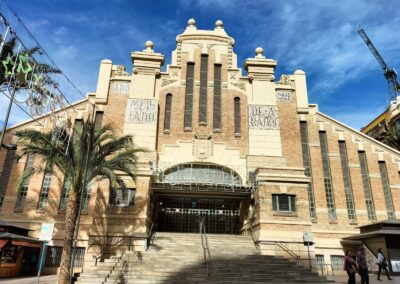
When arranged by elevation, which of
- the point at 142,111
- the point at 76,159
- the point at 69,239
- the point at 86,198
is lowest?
the point at 69,239

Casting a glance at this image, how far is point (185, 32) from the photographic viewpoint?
27.4m

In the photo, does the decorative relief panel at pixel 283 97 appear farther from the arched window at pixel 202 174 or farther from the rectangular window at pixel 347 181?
the arched window at pixel 202 174

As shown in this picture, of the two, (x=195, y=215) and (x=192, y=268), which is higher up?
(x=195, y=215)

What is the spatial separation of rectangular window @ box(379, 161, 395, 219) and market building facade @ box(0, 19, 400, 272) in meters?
0.07

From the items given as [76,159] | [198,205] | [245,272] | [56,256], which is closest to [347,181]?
[198,205]

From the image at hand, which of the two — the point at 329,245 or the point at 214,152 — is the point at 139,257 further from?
the point at 329,245

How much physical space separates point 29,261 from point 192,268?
10516 mm

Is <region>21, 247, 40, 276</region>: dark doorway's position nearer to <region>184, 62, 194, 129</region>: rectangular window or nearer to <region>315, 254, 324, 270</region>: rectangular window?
<region>184, 62, 194, 129</region>: rectangular window

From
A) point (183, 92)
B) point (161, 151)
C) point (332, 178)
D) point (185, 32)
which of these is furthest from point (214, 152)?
point (185, 32)

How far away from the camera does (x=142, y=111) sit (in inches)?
952

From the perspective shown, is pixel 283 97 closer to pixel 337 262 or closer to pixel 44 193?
pixel 337 262

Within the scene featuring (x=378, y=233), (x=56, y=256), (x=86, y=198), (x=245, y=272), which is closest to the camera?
(x=245, y=272)

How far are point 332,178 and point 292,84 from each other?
817cm

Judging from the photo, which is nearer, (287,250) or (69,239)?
(69,239)
